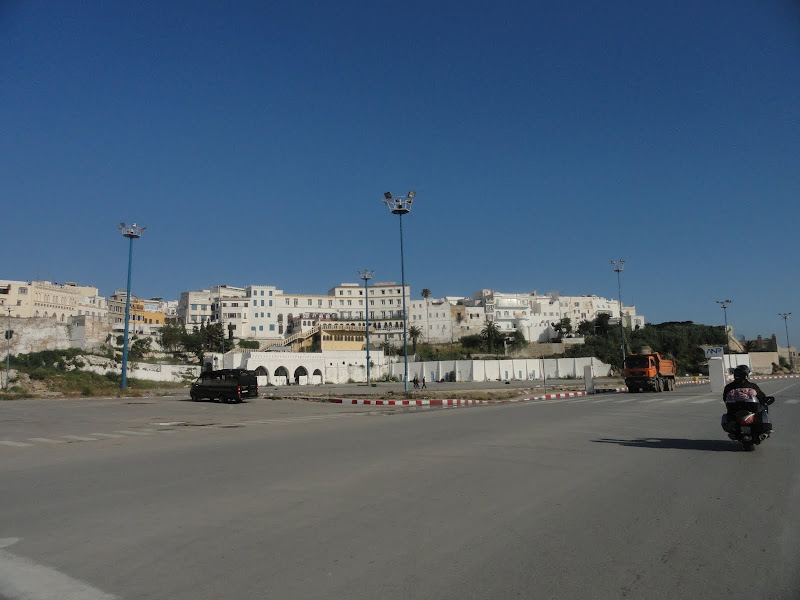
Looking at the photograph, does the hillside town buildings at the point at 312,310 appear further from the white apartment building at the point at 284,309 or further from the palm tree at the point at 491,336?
the palm tree at the point at 491,336

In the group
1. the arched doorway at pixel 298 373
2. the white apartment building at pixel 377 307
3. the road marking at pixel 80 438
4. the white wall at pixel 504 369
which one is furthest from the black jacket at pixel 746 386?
the white apartment building at pixel 377 307

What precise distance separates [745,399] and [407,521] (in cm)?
767

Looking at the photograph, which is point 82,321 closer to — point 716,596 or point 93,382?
point 93,382

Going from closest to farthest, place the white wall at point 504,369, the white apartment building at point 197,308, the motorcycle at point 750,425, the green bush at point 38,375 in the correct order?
1. the motorcycle at point 750,425
2. the green bush at point 38,375
3. the white wall at point 504,369
4. the white apartment building at point 197,308

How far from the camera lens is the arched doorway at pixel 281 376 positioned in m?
76.8

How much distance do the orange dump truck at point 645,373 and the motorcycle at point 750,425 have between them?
30910mm

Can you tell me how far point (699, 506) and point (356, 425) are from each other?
492 inches

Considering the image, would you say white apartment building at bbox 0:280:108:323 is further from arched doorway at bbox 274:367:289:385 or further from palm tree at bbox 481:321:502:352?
palm tree at bbox 481:321:502:352

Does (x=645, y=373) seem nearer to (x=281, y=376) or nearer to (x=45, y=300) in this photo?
(x=281, y=376)

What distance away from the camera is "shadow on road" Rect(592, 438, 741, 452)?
36.8 feet

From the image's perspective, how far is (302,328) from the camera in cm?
12588

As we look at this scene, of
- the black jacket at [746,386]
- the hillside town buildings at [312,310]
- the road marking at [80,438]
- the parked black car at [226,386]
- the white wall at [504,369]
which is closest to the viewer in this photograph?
the black jacket at [746,386]

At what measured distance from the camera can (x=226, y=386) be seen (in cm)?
3466

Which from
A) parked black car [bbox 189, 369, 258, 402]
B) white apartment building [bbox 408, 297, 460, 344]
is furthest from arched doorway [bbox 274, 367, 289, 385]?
white apartment building [bbox 408, 297, 460, 344]
